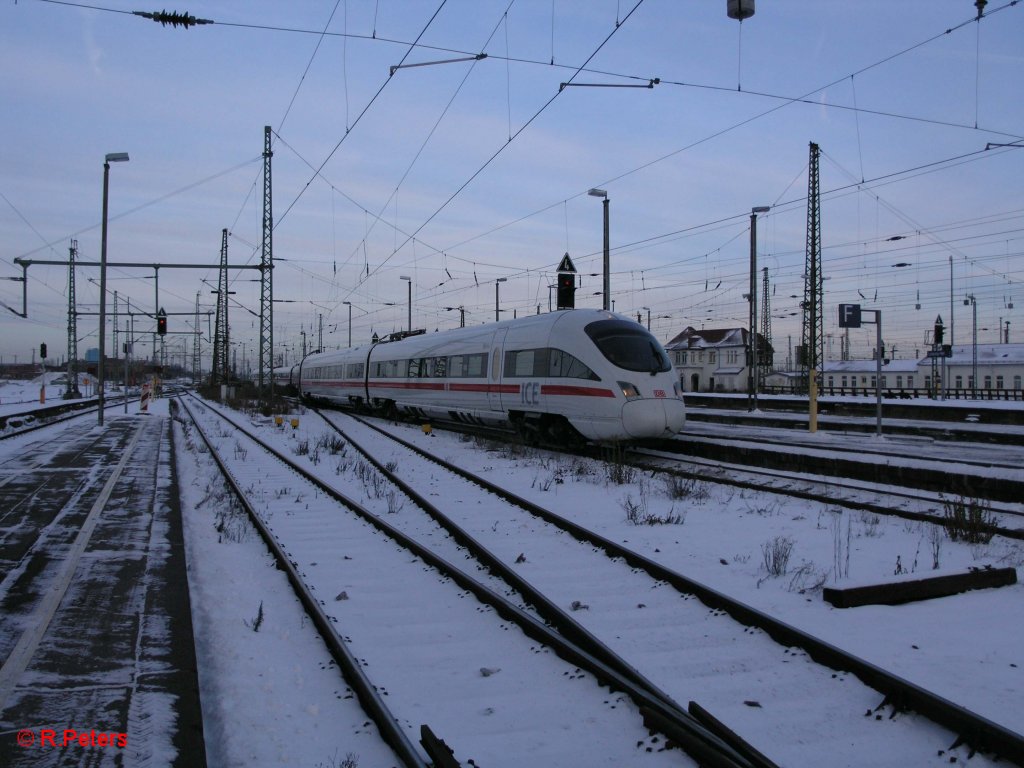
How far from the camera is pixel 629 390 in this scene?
13.9 metres

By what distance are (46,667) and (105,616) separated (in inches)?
38.6

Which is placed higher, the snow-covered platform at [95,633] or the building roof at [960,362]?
the building roof at [960,362]

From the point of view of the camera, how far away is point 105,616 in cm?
545

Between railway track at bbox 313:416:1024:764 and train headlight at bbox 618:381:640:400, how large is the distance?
5.53m

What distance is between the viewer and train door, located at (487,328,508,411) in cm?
1780

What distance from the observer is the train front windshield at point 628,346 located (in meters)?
14.3

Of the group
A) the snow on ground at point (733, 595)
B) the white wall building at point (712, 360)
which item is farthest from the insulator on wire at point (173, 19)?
the white wall building at point (712, 360)

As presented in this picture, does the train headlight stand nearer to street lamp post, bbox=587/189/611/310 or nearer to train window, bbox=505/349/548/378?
train window, bbox=505/349/548/378

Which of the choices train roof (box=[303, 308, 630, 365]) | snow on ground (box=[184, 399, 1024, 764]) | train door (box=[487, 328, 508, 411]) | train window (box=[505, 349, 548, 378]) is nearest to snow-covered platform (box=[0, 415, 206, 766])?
snow on ground (box=[184, 399, 1024, 764])

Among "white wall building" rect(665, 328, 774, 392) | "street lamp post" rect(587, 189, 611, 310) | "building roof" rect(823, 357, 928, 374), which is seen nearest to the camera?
"street lamp post" rect(587, 189, 611, 310)

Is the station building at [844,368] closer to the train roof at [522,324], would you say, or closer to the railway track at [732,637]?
the train roof at [522,324]

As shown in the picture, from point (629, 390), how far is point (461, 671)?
9.86 metres

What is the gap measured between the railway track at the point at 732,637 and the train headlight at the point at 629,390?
553 centimetres

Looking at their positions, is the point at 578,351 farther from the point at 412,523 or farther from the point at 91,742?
the point at 91,742
